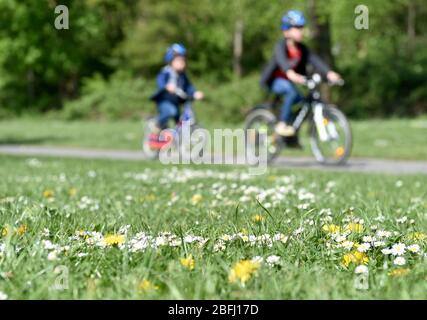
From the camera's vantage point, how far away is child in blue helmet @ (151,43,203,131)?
38.5 ft

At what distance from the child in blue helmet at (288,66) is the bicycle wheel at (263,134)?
22cm

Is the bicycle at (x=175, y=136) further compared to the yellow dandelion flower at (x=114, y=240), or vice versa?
the bicycle at (x=175, y=136)

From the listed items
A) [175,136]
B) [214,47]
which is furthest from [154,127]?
[214,47]

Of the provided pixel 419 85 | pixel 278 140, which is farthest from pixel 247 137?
pixel 419 85

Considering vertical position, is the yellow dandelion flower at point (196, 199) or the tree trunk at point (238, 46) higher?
the tree trunk at point (238, 46)

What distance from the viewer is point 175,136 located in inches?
467

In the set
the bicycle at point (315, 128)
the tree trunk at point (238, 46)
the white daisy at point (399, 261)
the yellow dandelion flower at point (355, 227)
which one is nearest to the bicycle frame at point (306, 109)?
the bicycle at point (315, 128)

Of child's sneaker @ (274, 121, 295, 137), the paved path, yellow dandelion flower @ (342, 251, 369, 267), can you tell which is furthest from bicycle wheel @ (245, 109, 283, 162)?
yellow dandelion flower @ (342, 251, 369, 267)

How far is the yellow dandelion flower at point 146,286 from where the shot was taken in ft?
7.25

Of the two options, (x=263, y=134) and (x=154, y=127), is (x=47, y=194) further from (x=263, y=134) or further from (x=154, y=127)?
(x=154, y=127)

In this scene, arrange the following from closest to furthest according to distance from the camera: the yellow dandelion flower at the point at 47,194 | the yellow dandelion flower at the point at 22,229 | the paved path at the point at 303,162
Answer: the yellow dandelion flower at the point at 22,229, the yellow dandelion flower at the point at 47,194, the paved path at the point at 303,162

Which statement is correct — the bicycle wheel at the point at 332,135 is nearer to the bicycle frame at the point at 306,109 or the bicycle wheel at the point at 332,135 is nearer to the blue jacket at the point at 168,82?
the bicycle frame at the point at 306,109

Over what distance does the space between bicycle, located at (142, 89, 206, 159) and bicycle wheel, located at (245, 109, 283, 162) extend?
1213 mm
